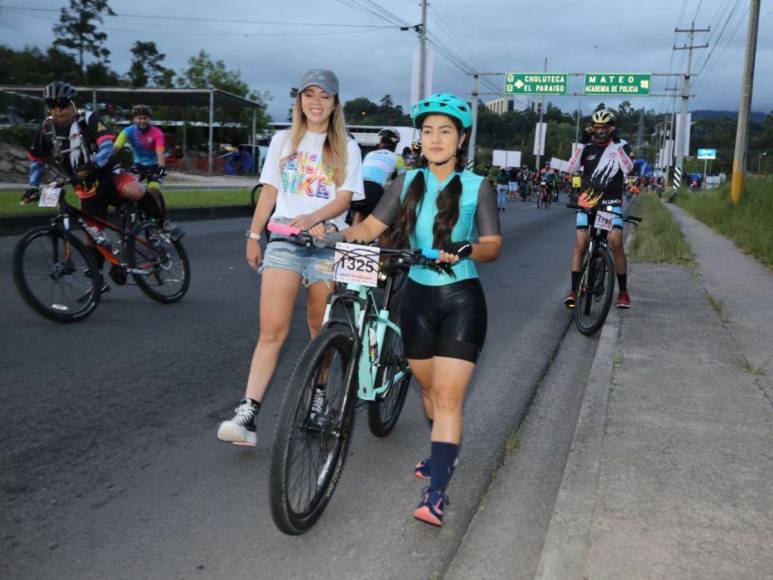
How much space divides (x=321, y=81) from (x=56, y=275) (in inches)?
143

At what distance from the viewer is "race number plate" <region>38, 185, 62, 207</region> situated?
20.4 ft

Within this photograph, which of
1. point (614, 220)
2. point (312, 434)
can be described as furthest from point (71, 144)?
point (614, 220)

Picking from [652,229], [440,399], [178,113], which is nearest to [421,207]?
[440,399]

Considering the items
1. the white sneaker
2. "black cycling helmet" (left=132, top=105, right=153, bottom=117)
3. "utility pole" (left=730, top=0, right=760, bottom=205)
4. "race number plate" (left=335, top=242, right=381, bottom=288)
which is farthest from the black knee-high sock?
"utility pole" (left=730, top=0, right=760, bottom=205)

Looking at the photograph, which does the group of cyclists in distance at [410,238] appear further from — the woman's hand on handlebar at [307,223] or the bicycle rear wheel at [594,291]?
the bicycle rear wheel at [594,291]

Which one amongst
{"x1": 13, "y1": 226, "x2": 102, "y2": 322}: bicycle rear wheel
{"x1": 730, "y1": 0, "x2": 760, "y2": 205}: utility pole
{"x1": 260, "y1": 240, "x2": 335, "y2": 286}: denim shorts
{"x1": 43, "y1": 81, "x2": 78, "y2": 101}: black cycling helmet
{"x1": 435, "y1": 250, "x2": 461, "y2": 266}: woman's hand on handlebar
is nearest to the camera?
{"x1": 435, "y1": 250, "x2": 461, "y2": 266}: woman's hand on handlebar

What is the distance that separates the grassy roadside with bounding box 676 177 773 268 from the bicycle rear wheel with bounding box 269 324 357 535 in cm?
1029

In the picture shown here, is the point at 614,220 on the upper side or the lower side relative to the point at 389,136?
lower

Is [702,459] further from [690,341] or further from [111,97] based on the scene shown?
[111,97]

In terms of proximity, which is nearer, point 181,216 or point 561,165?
point 561,165

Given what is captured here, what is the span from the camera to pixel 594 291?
716 cm

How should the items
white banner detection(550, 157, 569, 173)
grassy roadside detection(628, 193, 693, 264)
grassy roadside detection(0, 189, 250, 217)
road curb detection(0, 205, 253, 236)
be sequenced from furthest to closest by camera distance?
grassy roadside detection(0, 189, 250, 217) < road curb detection(0, 205, 253, 236) < grassy roadside detection(628, 193, 693, 264) < white banner detection(550, 157, 569, 173)

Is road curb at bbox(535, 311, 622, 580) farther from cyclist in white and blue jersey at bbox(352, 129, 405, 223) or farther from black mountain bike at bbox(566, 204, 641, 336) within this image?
cyclist in white and blue jersey at bbox(352, 129, 405, 223)

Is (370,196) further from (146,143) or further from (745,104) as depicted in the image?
(745,104)
